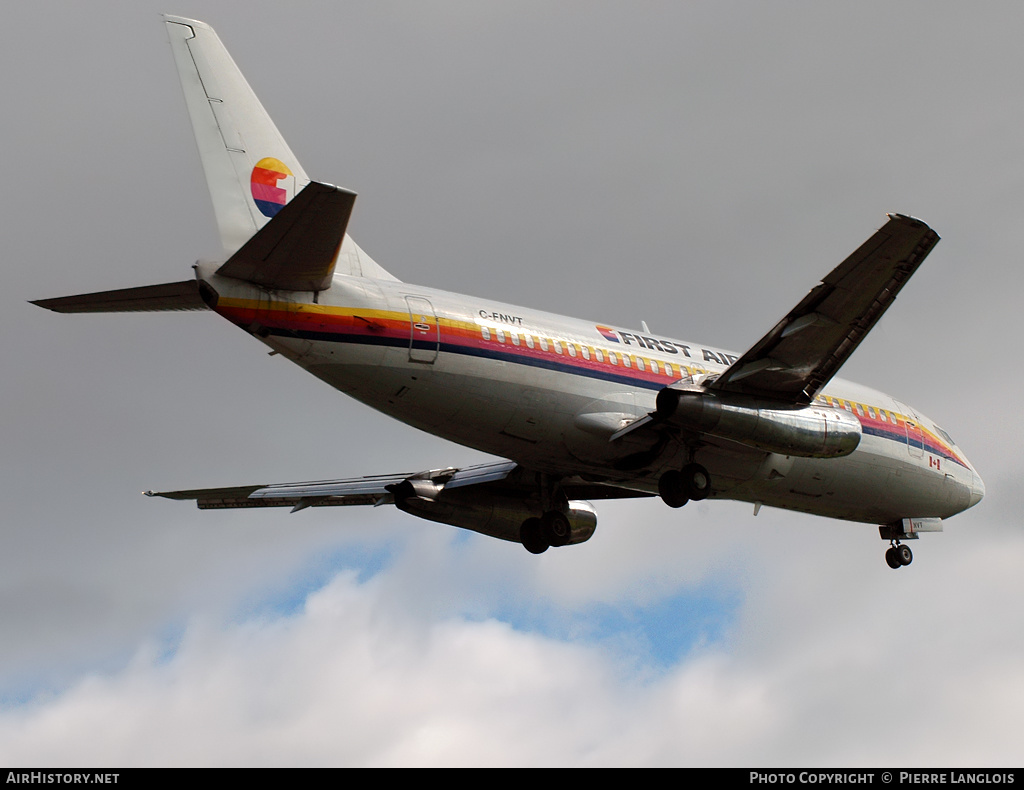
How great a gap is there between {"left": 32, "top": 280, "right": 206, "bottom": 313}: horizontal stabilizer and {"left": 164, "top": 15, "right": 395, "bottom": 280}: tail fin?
125 cm

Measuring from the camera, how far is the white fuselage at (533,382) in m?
23.6

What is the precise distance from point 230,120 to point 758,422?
12053 mm

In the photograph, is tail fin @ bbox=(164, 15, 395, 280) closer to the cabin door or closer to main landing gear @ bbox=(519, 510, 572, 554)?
the cabin door

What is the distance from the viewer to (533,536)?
30.8m

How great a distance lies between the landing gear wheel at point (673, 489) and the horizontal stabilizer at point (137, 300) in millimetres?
10275

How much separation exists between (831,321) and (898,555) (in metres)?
10.6

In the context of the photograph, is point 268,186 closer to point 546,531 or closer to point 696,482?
point 696,482

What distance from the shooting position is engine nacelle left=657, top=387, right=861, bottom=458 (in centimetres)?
2542

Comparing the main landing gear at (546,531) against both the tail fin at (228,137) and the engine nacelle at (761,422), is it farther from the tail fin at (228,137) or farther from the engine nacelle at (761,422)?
the tail fin at (228,137)

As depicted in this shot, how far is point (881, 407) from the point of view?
32.3m

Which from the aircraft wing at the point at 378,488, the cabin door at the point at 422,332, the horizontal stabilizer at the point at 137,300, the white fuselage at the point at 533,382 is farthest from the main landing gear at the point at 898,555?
the horizontal stabilizer at the point at 137,300
